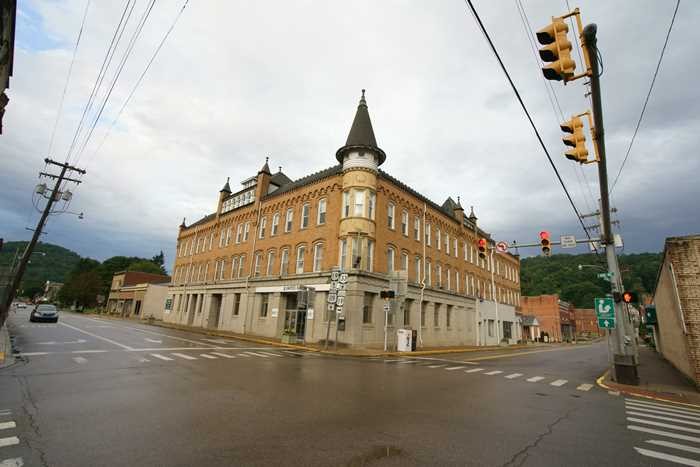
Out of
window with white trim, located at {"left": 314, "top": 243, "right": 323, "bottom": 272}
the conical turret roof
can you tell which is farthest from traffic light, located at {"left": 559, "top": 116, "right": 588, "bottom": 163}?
window with white trim, located at {"left": 314, "top": 243, "right": 323, "bottom": 272}

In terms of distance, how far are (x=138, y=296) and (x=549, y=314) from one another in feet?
259

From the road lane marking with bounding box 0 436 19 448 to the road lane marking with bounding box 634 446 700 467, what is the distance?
352 inches

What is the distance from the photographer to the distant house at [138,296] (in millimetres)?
50812

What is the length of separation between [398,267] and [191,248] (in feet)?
101

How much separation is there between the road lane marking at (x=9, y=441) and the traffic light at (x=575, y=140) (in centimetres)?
1004

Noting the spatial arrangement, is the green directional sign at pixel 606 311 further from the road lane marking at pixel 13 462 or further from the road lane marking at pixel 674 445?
the road lane marking at pixel 13 462

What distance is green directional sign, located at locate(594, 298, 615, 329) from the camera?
13.8 metres

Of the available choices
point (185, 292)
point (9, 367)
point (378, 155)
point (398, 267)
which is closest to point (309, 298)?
point (398, 267)

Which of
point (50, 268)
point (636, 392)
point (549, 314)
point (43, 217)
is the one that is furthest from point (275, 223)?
point (50, 268)

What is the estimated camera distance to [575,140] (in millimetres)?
6734

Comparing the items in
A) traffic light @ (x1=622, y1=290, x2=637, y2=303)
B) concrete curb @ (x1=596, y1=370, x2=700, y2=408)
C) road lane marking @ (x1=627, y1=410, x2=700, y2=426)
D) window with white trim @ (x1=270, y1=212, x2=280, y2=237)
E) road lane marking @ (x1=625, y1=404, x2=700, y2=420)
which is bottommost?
concrete curb @ (x1=596, y1=370, x2=700, y2=408)

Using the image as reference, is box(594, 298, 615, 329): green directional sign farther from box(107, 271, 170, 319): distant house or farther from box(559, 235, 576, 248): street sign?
box(107, 271, 170, 319): distant house

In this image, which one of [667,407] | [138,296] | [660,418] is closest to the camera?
[660,418]

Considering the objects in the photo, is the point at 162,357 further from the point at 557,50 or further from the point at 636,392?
the point at 636,392
